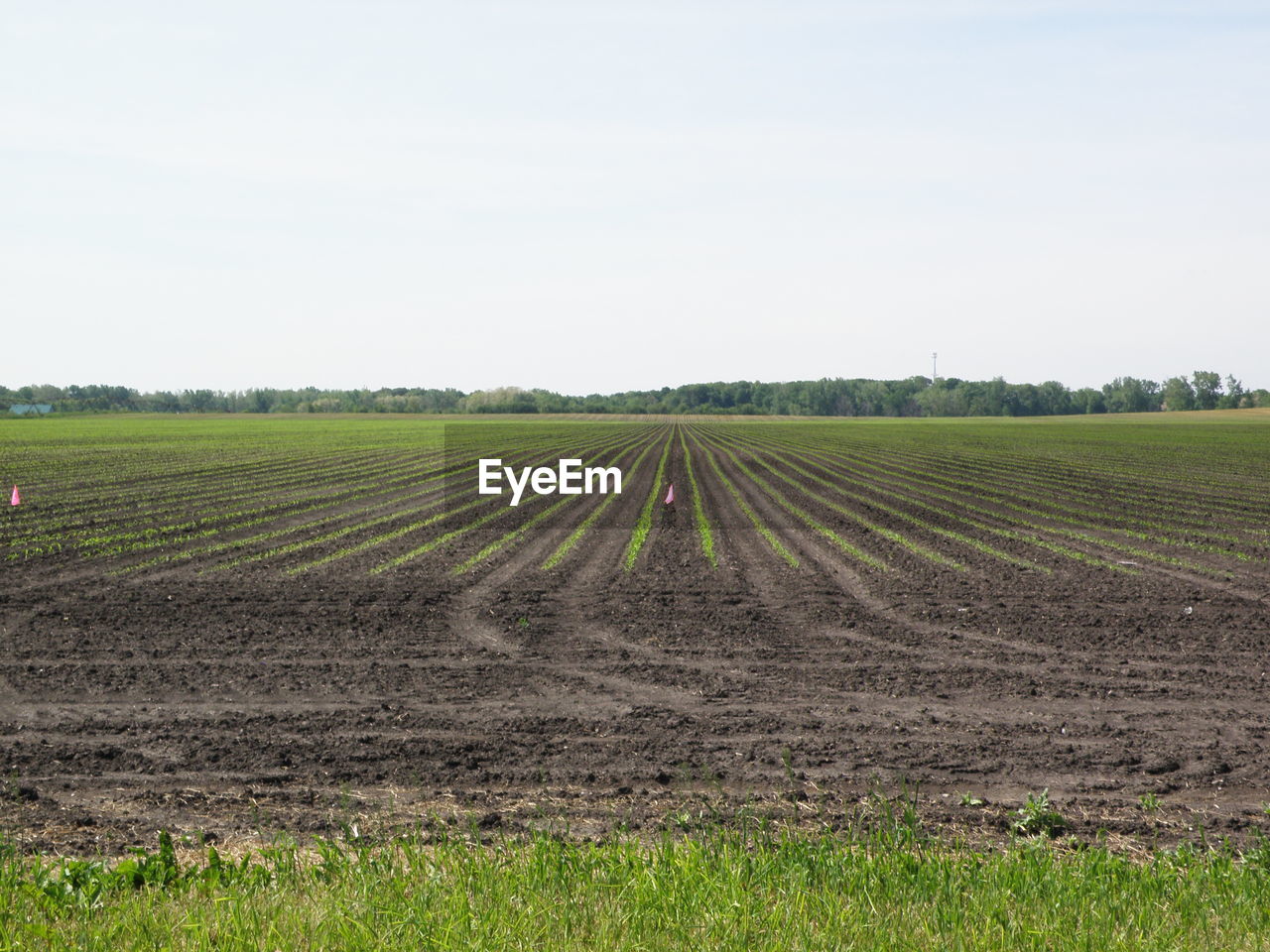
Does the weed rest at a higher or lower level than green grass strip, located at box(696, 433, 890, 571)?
lower

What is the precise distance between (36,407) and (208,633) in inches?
5048

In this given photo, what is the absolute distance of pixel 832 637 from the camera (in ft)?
33.2

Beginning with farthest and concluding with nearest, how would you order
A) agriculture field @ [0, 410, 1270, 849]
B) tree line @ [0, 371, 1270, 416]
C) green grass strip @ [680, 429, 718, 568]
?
tree line @ [0, 371, 1270, 416] < green grass strip @ [680, 429, 718, 568] < agriculture field @ [0, 410, 1270, 849]

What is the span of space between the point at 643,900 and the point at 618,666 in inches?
197

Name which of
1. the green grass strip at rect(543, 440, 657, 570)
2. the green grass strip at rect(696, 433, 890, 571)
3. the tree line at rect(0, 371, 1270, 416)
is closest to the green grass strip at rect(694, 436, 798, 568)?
the green grass strip at rect(696, 433, 890, 571)

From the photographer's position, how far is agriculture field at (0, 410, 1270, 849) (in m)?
6.12

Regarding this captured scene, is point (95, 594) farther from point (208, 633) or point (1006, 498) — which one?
point (1006, 498)

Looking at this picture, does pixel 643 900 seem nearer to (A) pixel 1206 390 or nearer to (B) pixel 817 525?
(B) pixel 817 525

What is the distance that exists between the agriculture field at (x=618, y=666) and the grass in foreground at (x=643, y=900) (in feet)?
3.48

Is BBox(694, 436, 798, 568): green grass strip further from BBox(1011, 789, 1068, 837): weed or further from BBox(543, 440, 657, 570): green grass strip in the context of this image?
BBox(1011, 789, 1068, 837): weed

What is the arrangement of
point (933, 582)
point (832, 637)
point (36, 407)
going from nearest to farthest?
point (832, 637), point (933, 582), point (36, 407)

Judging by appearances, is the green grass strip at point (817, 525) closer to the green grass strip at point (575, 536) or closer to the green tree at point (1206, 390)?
the green grass strip at point (575, 536)

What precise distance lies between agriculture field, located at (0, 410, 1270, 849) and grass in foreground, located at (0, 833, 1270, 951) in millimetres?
1060

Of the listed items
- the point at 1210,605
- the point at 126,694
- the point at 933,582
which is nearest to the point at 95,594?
the point at 126,694
